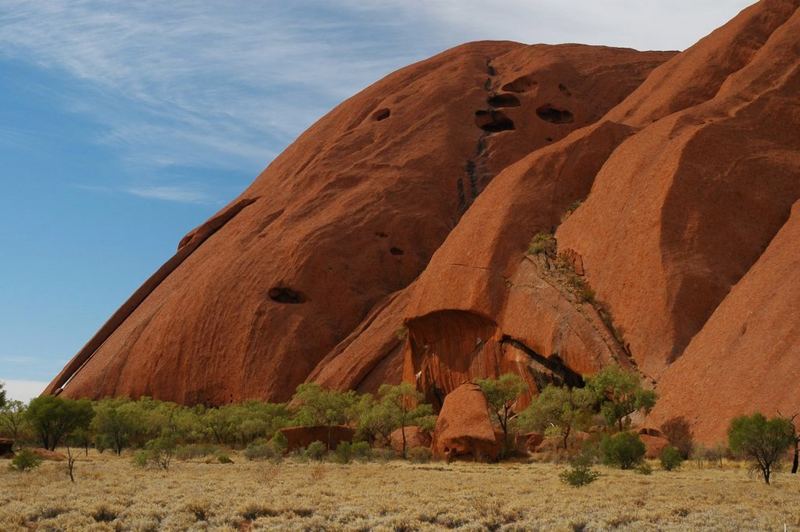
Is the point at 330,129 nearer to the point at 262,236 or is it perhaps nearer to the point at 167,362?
the point at 262,236

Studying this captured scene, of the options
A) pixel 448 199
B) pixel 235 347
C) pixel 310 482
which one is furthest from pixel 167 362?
pixel 310 482

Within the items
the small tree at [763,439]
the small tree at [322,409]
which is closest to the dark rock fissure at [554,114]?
the small tree at [322,409]

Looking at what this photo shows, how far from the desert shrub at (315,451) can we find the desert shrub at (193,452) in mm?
5235

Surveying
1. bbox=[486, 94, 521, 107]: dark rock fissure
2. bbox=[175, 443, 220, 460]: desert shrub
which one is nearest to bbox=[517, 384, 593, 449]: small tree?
bbox=[175, 443, 220, 460]: desert shrub

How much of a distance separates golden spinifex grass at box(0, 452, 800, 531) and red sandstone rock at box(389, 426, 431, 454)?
10592 mm

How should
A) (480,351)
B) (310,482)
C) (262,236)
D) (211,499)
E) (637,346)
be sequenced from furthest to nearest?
1. (262,236)
2. (480,351)
3. (637,346)
4. (310,482)
5. (211,499)

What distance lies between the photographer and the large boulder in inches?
1264

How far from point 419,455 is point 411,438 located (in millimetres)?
4479

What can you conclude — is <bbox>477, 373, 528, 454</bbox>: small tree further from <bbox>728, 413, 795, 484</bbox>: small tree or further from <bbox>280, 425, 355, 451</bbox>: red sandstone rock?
<bbox>728, 413, 795, 484</bbox>: small tree

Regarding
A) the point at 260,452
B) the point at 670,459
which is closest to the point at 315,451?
the point at 260,452

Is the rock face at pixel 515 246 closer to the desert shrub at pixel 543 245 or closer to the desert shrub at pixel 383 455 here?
the desert shrub at pixel 543 245

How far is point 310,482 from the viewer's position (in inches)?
963

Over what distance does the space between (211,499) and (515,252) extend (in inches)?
975

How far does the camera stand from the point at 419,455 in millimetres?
33375
